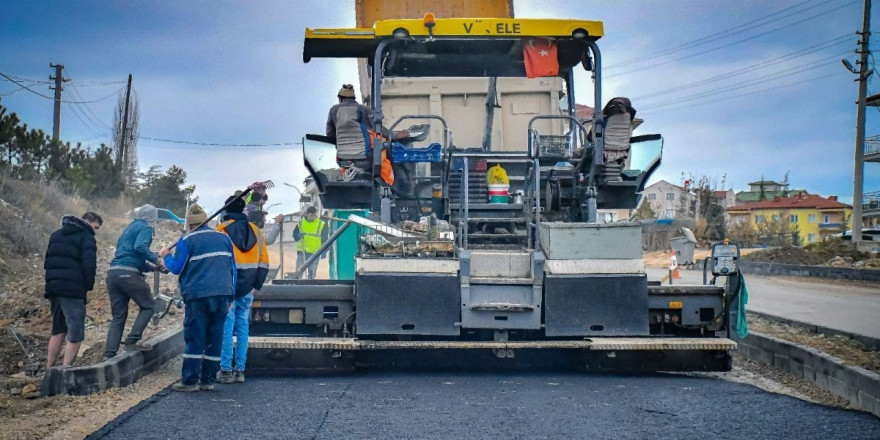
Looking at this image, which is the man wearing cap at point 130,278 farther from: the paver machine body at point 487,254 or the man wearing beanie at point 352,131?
the man wearing beanie at point 352,131

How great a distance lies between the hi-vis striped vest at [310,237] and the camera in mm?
14195

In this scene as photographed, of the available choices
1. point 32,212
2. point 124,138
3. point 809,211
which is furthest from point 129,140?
point 809,211

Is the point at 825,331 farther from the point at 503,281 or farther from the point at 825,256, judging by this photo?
the point at 825,256

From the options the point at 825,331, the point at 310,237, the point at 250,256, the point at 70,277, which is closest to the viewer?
the point at 250,256

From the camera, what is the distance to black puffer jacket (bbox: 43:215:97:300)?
7.62m

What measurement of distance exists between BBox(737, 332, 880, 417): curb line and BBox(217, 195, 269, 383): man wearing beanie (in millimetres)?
4597

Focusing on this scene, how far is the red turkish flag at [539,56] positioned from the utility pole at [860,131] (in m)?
Answer: 26.0

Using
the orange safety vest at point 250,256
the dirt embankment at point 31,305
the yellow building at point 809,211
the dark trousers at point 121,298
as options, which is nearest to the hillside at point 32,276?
the dirt embankment at point 31,305

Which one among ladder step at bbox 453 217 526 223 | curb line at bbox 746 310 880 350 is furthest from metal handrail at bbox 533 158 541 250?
curb line at bbox 746 310 880 350

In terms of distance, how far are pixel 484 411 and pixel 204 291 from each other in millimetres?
2459

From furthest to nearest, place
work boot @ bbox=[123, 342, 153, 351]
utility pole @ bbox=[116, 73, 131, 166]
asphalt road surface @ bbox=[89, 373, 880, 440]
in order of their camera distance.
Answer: utility pole @ bbox=[116, 73, 131, 166]
work boot @ bbox=[123, 342, 153, 351]
asphalt road surface @ bbox=[89, 373, 880, 440]

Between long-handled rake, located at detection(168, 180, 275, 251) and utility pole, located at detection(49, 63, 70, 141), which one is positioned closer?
long-handled rake, located at detection(168, 180, 275, 251)

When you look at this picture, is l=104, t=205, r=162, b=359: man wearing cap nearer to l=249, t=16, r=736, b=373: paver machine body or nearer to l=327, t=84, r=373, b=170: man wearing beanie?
l=249, t=16, r=736, b=373: paver machine body

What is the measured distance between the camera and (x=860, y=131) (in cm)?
3138
